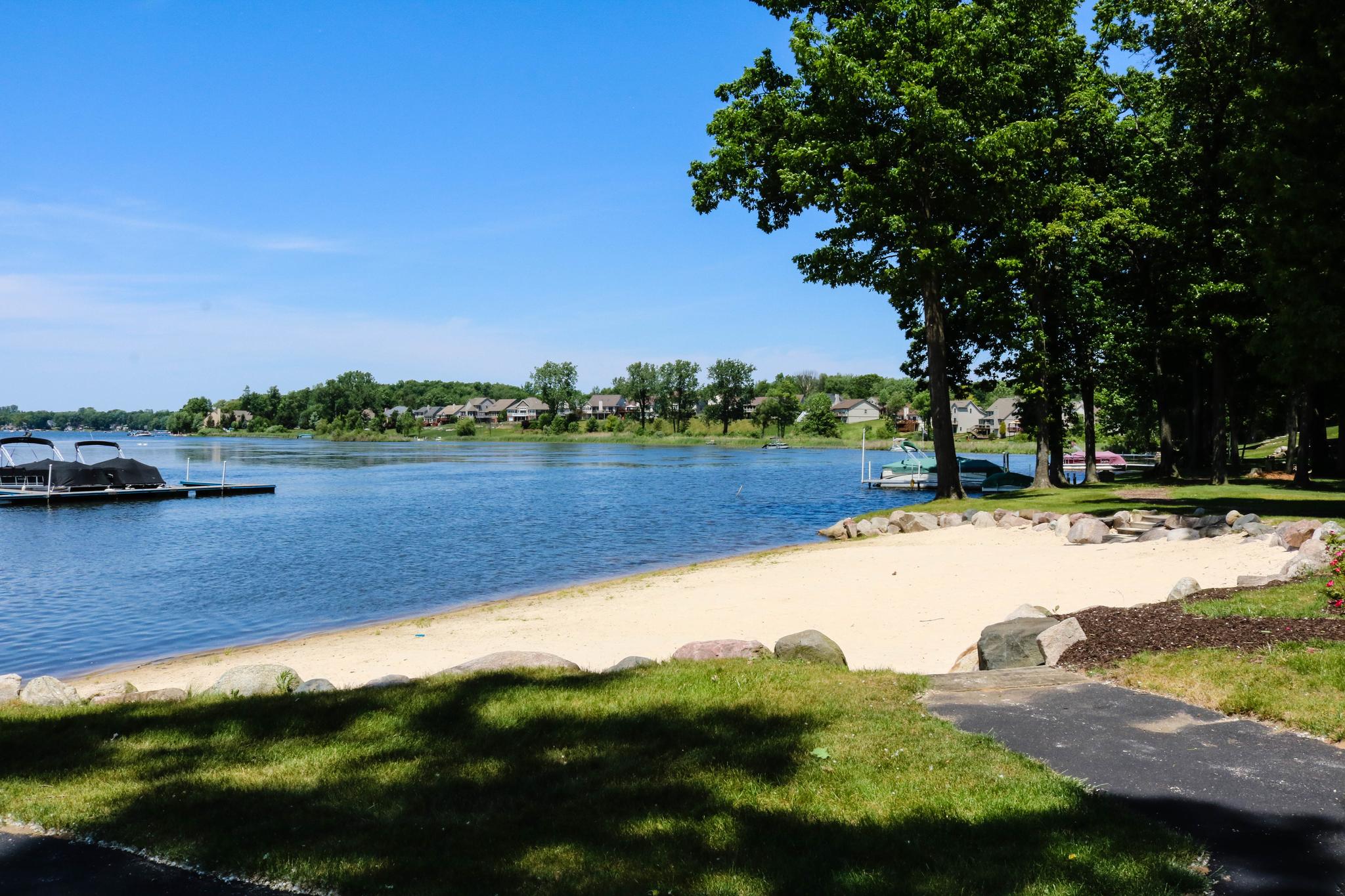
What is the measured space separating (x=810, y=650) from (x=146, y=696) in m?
6.55

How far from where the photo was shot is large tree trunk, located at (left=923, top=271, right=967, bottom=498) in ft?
92.9

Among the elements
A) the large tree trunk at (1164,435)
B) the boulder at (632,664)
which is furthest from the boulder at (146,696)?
the large tree trunk at (1164,435)

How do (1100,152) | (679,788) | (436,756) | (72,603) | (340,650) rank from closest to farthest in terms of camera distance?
(679,788) < (436,756) < (340,650) < (72,603) < (1100,152)

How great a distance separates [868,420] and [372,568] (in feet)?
501

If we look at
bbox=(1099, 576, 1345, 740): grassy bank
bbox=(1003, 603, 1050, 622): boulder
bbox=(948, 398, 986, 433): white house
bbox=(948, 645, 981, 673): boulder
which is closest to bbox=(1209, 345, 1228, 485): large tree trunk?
bbox=(1003, 603, 1050, 622): boulder

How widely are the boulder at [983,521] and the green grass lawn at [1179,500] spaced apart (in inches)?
68.4

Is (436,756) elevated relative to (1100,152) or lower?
lower

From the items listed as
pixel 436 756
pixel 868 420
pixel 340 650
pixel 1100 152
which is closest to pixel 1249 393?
pixel 1100 152

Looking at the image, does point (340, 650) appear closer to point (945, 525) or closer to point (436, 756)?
point (436, 756)

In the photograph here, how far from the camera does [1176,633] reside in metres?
8.52

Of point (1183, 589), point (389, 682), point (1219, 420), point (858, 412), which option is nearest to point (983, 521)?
point (1219, 420)

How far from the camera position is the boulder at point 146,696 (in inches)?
328

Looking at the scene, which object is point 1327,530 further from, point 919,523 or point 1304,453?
point 1304,453

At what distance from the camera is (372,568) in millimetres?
23375
